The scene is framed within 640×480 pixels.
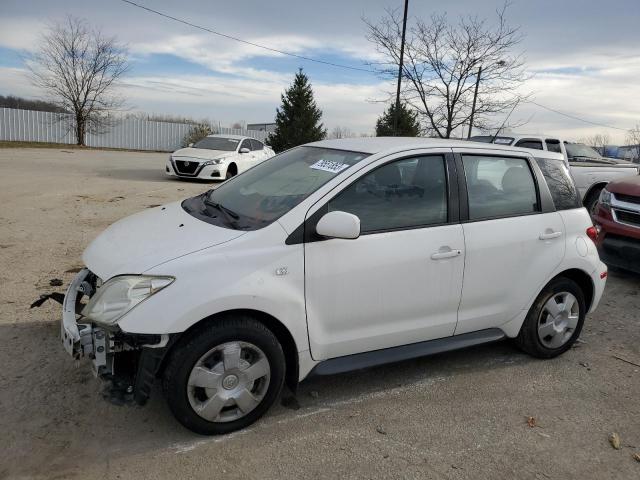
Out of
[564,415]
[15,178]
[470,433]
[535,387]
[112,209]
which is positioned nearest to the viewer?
[470,433]

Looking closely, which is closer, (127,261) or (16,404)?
(127,261)

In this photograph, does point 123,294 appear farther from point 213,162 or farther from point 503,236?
point 213,162

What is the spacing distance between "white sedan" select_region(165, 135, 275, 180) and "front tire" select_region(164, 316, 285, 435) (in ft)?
38.8

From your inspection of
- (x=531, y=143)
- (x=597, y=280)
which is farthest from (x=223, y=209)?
(x=531, y=143)

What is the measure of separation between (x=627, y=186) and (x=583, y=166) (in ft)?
15.4

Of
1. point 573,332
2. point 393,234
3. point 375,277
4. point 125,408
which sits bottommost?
point 125,408

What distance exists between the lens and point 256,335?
299 cm

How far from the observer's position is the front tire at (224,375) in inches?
113

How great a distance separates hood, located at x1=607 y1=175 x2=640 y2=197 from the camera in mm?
6578

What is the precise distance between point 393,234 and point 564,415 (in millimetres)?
→ 1632

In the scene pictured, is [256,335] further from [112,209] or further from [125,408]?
[112,209]

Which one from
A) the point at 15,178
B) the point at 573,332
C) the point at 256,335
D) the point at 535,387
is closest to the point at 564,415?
the point at 535,387

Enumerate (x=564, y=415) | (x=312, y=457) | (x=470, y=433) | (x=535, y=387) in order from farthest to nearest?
(x=535, y=387), (x=564, y=415), (x=470, y=433), (x=312, y=457)

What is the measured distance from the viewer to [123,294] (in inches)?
112
